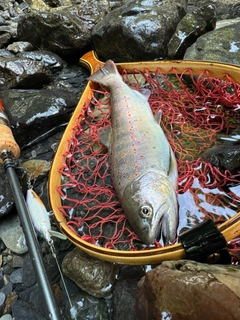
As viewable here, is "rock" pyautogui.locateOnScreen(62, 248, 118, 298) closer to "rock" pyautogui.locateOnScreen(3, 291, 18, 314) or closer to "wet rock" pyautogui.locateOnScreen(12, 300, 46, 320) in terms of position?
"wet rock" pyautogui.locateOnScreen(12, 300, 46, 320)

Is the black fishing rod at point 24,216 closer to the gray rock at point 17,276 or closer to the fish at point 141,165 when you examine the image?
the fish at point 141,165

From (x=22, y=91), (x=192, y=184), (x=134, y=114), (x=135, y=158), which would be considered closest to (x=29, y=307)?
(x=135, y=158)

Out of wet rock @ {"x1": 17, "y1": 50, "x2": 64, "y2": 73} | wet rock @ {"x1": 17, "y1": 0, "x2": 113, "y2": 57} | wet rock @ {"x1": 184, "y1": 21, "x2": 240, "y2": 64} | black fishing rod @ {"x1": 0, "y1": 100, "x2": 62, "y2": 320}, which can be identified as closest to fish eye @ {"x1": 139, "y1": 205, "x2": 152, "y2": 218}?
black fishing rod @ {"x1": 0, "y1": 100, "x2": 62, "y2": 320}

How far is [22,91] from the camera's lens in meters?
5.27

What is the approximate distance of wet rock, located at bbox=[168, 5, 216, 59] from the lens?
5227 mm

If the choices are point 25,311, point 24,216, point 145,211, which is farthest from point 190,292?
point 25,311

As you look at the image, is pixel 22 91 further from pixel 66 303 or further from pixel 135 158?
pixel 66 303

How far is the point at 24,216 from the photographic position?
2.92 meters

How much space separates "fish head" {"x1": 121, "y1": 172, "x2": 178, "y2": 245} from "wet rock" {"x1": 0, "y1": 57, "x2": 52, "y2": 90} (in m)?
3.44

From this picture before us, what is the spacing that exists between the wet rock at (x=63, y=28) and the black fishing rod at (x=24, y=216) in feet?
8.59

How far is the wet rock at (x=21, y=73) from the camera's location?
5629 millimetres

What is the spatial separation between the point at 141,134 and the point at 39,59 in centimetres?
355

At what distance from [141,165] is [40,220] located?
3.30ft

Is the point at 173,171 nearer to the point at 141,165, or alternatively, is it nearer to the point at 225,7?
the point at 141,165
